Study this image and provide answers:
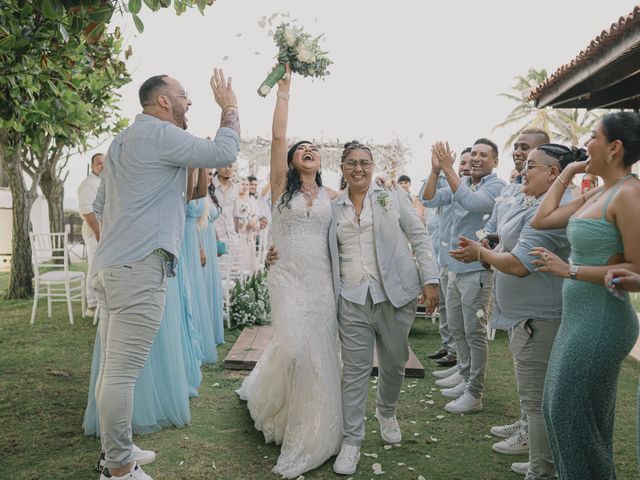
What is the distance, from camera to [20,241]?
11570mm

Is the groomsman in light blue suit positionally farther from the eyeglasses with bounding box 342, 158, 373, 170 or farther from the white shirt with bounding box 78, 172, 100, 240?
the white shirt with bounding box 78, 172, 100, 240

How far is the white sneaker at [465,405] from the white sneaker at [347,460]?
58.3 inches

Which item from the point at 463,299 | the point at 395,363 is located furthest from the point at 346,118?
the point at 395,363

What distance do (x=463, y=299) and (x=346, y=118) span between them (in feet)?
43.8

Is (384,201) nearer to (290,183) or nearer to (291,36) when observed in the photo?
(290,183)

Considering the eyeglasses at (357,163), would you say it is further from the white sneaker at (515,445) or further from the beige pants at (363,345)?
the white sneaker at (515,445)

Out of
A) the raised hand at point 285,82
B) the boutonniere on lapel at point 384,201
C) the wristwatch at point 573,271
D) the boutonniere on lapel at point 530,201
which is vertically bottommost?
the wristwatch at point 573,271

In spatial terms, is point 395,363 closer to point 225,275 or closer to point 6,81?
point 6,81

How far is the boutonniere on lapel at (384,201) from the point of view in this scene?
3.91 meters

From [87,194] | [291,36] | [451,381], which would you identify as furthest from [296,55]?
[87,194]

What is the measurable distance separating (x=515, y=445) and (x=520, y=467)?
34 cm

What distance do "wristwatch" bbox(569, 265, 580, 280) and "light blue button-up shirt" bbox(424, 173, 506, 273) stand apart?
2.25m

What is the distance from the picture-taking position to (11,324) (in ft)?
28.2

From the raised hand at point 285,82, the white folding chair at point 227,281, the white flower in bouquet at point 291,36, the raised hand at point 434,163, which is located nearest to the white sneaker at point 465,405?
the raised hand at point 434,163
